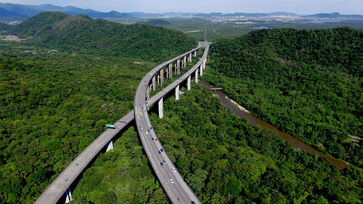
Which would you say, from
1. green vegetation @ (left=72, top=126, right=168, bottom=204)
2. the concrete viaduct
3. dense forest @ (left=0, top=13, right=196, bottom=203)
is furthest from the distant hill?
green vegetation @ (left=72, top=126, right=168, bottom=204)

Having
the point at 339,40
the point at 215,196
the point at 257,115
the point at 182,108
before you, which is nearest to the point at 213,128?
the point at 182,108

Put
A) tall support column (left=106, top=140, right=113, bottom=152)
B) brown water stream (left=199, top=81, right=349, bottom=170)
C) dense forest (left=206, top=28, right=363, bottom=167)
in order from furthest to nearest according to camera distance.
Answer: dense forest (left=206, top=28, right=363, bottom=167)
brown water stream (left=199, top=81, right=349, bottom=170)
tall support column (left=106, top=140, right=113, bottom=152)

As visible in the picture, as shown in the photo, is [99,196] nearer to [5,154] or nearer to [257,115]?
[5,154]

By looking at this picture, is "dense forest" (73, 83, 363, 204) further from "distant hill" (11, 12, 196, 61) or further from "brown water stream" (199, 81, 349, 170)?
"distant hill" (11, 12, 196, 61)

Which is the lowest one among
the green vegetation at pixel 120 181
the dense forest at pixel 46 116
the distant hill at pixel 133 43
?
the green vegetation at pixel 120 181

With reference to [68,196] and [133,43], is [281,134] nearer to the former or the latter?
[68,196]

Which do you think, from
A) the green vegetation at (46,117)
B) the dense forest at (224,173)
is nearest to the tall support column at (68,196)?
the dense forest at (224,173)

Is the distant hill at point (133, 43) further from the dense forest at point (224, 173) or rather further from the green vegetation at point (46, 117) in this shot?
the dense forest at point (224, 173)
